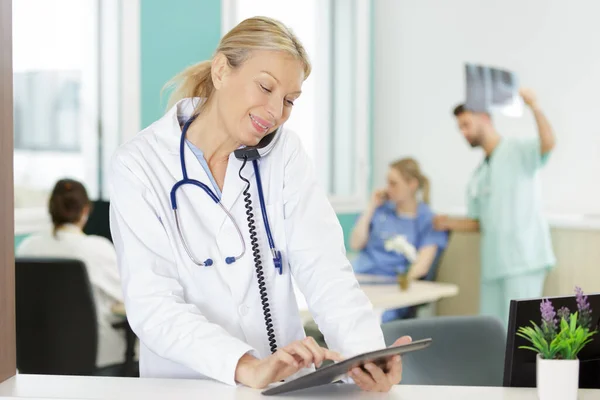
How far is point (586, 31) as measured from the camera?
205 inches

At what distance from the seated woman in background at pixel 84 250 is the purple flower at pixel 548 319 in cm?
257

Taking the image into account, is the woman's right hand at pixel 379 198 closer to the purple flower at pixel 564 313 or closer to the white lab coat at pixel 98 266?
the white lab coat at pixel 98 266

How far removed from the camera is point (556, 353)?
132 cm

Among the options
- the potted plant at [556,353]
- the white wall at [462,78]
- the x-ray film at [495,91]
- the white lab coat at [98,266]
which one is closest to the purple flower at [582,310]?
the potted plant at [556,353]

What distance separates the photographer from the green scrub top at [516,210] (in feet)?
15.4

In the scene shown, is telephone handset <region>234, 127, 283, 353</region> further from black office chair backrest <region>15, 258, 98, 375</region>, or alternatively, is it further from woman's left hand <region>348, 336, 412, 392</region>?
black office chair backrest <region>15, 258, 98, 375</region>

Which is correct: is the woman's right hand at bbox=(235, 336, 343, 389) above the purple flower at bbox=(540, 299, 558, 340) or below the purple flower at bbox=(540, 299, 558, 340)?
below

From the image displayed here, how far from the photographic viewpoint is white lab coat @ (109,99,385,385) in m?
1.53

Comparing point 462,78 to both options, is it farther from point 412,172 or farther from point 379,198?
point 379,198

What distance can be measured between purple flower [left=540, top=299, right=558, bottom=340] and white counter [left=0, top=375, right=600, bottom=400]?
123mm

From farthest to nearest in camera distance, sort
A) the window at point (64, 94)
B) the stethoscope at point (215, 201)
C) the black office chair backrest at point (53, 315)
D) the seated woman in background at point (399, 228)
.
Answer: the seated woman in background at point (399, 228) < the window at point (64, 94) < the black office chair backrest at point (53, 315) < the stethoscope at point (215, 201)

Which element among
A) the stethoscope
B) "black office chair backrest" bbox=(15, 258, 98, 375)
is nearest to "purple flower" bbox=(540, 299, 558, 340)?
the stethoscope

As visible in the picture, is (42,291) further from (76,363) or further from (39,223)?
(39,223)

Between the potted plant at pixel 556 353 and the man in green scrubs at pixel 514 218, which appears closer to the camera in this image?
the potted plant at pixel 556 353
